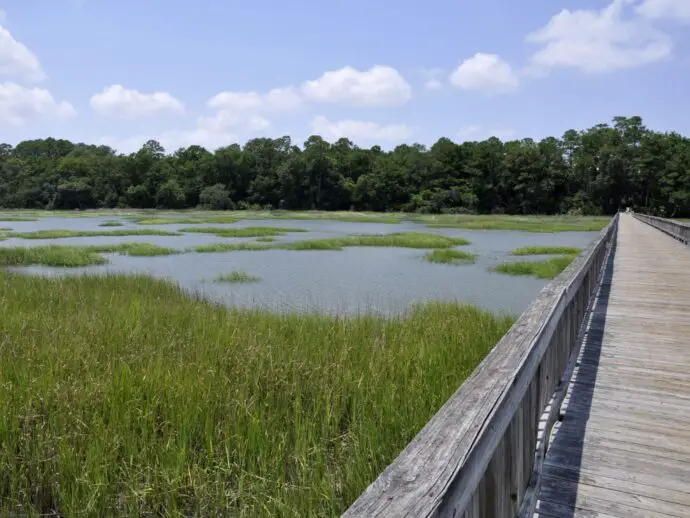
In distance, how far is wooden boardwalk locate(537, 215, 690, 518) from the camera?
2.52 meters

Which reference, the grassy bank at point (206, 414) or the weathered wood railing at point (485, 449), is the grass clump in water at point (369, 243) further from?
the weathered wood railing at point (485, 449)

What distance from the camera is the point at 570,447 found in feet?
10.2

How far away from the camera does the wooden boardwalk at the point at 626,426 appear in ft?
8.28

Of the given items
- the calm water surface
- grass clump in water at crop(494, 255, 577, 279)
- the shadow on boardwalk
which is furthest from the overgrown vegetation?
the shadow on boardwalk

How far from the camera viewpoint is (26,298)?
9398 mm

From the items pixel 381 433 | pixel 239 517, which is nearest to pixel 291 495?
pixel 239 517

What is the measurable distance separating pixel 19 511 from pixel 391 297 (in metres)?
10.6

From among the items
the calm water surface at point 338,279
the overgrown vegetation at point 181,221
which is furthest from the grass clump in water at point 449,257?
the overgrown vegetation at point 181,221

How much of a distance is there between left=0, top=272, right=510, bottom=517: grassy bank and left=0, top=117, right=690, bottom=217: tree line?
8344 cm

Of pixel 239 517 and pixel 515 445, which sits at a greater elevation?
pixel 515 445

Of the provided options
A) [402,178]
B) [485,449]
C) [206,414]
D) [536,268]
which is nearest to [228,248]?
[536,268]

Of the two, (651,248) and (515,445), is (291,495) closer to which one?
(515,445)

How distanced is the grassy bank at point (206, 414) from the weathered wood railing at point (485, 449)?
1.37 meters

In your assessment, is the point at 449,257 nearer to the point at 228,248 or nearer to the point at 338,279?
the point at 338,279
